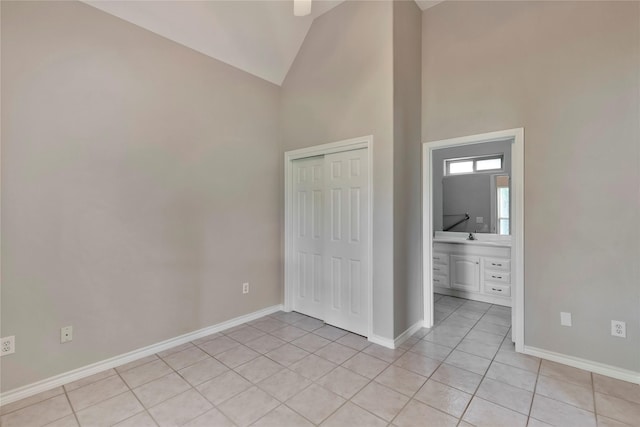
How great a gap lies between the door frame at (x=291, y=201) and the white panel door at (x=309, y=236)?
62 millimetres

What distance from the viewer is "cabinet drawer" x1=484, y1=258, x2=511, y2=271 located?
3.81 m

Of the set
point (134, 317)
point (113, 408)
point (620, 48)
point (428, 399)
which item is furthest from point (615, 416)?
point (134, 317)

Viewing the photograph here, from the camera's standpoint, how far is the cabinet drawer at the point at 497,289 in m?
3.80

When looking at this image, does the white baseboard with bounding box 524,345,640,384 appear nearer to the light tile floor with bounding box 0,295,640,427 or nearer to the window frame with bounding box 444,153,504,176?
the light tile floor with bounding box 0,295,640,427

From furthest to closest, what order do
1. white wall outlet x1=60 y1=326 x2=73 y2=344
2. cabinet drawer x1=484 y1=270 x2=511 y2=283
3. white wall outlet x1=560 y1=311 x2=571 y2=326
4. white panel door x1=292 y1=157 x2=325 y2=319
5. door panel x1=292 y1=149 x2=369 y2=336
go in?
1. cabinet drawer x1=484 y1=270 x2=511 y2=283
2. white panel door x1=292 y1=157 x2=325 y2=319
3. door panel x1=292 y1=149 x2=369 y2=336
4. white wall outlet x1=560 y1=311 x2=571 y2=326
5. white wall outlet x1=60 y1=326 x2=73 y2=344

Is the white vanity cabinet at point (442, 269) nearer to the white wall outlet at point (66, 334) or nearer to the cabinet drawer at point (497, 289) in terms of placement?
the cabinet drawer at point (497, 289)

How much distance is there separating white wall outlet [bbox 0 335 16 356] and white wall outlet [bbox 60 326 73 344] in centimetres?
25

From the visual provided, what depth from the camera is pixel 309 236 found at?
356 centimetres

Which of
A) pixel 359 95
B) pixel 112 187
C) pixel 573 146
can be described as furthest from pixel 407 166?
pixel 112 187

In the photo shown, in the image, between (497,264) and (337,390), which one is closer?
(337,390)

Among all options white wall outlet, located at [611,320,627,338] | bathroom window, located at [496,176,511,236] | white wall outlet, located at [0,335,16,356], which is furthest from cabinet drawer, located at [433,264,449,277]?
white wall outlet, located at [0,335,16,356]

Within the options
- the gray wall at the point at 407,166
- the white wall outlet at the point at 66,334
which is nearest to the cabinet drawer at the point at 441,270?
the gray wall at the point at 407,166

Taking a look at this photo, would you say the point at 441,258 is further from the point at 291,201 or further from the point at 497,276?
the point at 291,201

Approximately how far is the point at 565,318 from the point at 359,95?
277 centimetres
